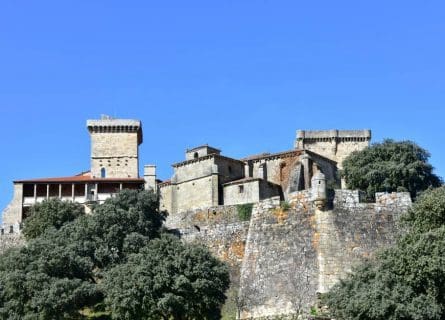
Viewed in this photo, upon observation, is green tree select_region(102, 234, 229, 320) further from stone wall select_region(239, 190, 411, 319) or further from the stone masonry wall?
stone wall select_region(239, 190, 411, 319)

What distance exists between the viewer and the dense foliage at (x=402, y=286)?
4075 cm

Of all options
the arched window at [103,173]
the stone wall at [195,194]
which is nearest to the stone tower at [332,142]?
the stone wall at [195,194]

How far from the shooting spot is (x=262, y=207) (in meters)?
56.2

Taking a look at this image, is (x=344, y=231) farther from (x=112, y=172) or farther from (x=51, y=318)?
(x=112, y=172)

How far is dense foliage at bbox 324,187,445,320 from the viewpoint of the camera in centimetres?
4075

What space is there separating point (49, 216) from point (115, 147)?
28.8 m

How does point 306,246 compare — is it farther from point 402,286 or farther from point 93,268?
point 93,268

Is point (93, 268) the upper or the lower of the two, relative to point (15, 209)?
lower

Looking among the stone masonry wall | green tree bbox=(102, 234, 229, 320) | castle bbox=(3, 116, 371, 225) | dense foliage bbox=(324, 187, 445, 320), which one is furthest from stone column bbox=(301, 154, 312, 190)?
dense foliage bbox=(324, 187, 445, 320)

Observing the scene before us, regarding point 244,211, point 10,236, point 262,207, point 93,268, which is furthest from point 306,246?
point 10,236

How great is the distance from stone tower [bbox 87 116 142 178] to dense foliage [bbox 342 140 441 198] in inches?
1188

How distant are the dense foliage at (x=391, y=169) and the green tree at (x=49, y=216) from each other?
2585 centimetres

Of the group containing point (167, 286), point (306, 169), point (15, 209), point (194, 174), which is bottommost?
point (167, 286)

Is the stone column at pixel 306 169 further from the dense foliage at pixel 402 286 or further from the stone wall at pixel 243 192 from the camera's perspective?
the dense foliage at pixel 402 286
